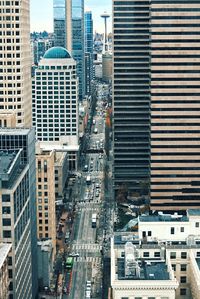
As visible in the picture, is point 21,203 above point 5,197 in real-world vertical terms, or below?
below

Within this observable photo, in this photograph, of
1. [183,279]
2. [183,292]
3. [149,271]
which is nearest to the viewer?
[149,271]

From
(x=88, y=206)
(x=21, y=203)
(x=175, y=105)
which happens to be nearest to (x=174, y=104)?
(x=175, y=105)

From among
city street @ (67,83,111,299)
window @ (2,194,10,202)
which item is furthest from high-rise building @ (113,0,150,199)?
window @ (2,194,10,202)

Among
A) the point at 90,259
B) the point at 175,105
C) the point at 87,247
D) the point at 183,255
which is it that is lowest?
the point at 90,259

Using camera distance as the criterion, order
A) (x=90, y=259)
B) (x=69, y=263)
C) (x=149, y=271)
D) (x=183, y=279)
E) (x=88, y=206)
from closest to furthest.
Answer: (x=149, y=271), (x=183, y=279), (x=69, y=263), (x=90, y=259), (x=88, y=206)

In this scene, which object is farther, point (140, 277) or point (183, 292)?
point (183, 292)

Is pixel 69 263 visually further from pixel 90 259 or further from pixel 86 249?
pixel 86 249
